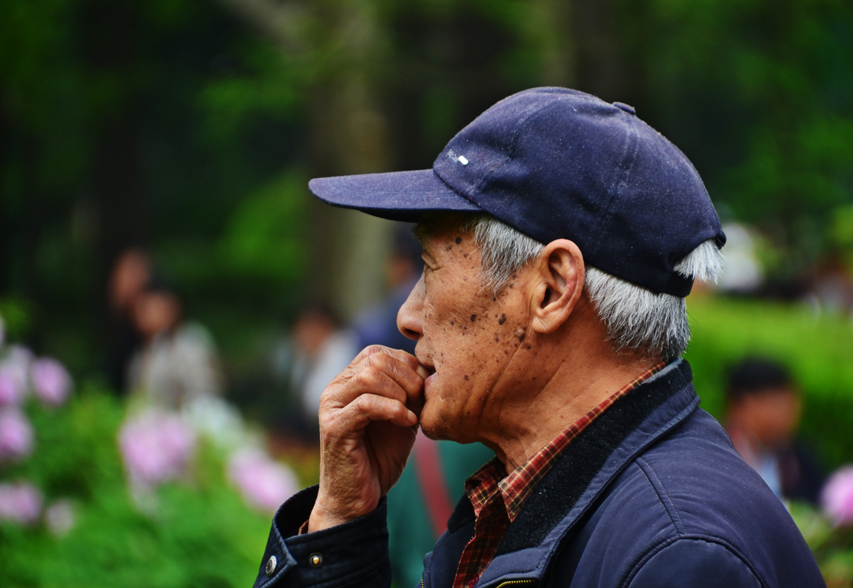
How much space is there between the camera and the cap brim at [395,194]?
1.57m

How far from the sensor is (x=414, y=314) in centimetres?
177

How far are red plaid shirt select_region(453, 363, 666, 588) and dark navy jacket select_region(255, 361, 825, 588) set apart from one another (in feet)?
0.11

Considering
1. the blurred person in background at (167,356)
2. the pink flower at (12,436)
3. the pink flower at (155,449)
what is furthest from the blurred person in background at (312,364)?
the pink flower at (12,436)

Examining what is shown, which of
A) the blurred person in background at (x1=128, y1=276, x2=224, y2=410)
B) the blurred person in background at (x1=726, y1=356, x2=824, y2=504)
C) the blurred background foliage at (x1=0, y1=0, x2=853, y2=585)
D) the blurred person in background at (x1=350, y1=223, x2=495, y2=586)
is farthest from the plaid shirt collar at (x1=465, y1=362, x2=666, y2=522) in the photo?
the blurred person in background at (x1=128, y1=276, x2=224, y2=410)

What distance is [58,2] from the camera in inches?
420

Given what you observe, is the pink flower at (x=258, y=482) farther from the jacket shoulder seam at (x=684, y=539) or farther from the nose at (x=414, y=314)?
the jacket shoulder seam at (x=684, y=539)

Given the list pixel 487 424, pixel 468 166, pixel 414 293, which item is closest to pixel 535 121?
pixel 468 166

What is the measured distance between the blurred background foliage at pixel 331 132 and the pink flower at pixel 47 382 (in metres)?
0.32

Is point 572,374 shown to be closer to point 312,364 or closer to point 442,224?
point 442,224

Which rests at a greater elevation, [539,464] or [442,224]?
[442,224]

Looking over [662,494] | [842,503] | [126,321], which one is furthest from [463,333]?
[126,321]

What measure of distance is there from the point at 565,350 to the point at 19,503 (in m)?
3.88

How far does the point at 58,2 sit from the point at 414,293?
10.6m

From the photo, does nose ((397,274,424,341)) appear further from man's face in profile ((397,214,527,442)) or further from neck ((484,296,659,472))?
neck ((484,296,659,472))
